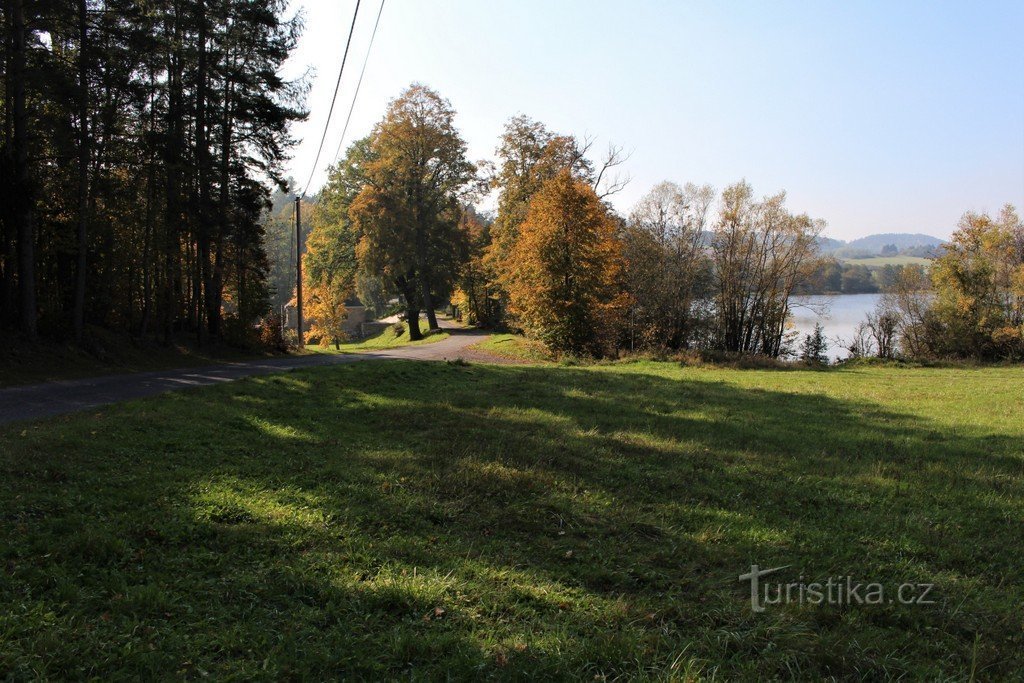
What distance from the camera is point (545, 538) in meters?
4.83

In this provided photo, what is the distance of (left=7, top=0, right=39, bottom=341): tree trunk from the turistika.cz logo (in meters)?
16.5

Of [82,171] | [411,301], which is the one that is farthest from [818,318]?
[82,171]

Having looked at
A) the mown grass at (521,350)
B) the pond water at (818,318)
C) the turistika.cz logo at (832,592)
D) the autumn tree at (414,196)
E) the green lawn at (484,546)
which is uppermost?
the autumn tree at (414,196)

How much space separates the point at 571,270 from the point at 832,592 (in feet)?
68.3

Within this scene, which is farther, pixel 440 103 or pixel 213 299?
pixel 440 103

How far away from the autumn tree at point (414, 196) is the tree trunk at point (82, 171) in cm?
2080

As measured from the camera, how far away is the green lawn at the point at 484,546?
3057 millimetres

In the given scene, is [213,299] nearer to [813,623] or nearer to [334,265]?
[334,265]

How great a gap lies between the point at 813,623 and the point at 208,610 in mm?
3619

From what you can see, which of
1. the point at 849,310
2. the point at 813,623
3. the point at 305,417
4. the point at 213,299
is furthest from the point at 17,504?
the point at 849,310

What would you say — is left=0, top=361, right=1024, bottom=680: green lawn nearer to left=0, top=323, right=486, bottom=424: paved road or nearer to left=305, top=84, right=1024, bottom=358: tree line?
left=0, top=323, right=486, bottom=424: paved road

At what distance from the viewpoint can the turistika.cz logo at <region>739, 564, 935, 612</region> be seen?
150 inches

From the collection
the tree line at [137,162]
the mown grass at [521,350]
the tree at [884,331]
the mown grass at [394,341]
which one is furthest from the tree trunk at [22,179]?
the tree at [884,331]

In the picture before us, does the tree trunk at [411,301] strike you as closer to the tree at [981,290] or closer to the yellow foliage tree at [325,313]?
the yellow foliage tree at [325,313]
